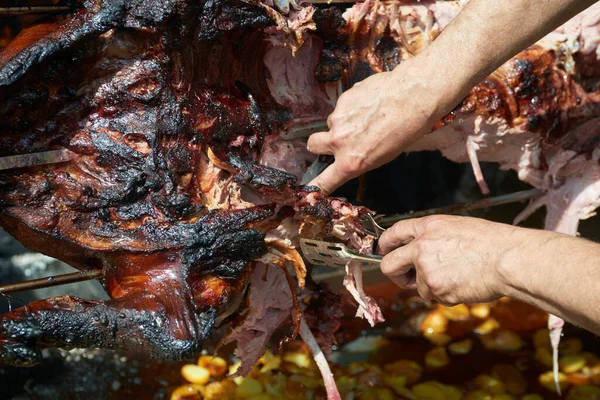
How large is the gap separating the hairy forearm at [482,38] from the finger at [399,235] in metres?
0.38

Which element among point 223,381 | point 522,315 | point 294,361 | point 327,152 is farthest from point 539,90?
point 223,381

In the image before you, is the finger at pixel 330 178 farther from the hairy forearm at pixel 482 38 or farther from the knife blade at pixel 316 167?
the hairy forearm at pixel 482 38

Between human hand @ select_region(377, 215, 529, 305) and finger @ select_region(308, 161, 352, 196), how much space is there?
31 cm

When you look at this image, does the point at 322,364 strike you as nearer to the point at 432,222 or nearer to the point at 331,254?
the point at 331,254

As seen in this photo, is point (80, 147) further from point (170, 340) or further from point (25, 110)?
point (170, 340)

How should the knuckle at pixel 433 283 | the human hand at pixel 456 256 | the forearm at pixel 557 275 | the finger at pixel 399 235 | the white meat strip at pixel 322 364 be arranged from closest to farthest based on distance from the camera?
1. the forearm at pixel 557 275
2. the human hand at pixel 456 256
3. the knuckle at pixel 433 283
4. the finger at pixel 399 235
5. the white meat strip at pixel 322 364

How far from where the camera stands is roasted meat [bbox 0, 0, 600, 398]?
184 cm

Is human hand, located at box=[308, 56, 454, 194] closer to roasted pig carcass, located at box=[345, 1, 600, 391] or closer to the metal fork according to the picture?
the metal fork

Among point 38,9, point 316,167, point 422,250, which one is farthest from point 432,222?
point 38,9

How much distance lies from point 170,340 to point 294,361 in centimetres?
162

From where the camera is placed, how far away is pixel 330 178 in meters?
2.22

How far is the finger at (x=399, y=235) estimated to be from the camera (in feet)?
6.42

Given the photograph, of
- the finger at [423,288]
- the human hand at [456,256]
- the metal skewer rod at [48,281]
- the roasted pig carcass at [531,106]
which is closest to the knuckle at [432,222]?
the human hand at [456,256]

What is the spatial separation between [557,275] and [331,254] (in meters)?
0.80
